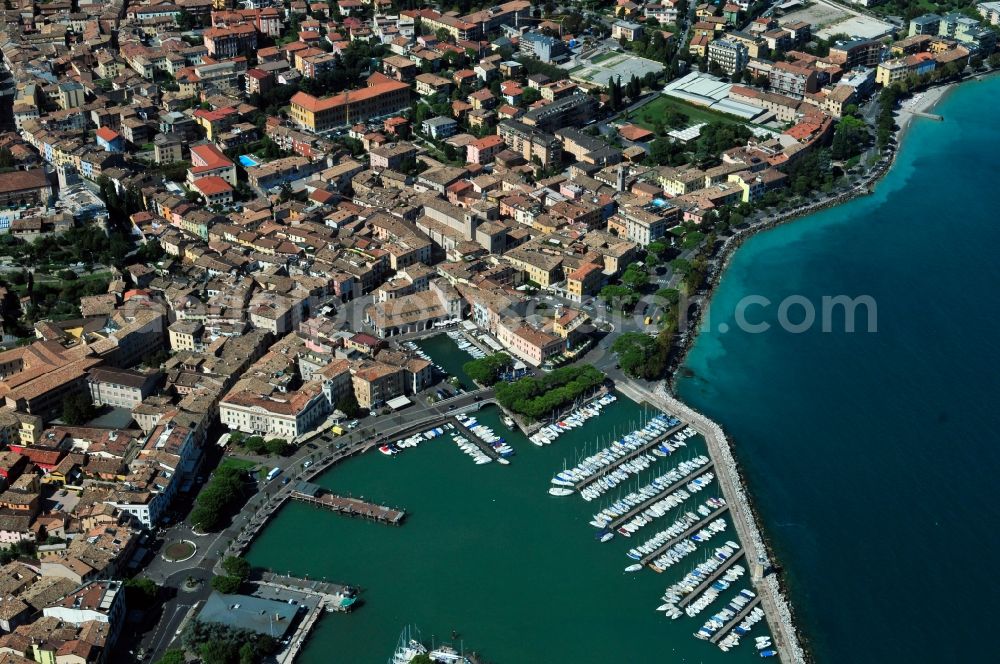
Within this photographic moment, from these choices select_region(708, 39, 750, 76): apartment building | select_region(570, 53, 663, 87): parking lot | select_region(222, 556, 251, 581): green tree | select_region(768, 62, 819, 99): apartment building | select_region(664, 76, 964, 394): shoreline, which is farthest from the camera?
select_region(708, 39, 750, 76): apartment building

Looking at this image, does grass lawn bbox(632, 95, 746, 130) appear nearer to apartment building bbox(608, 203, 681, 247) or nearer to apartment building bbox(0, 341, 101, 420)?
apartment building bbox(608, 203, 681, 247)

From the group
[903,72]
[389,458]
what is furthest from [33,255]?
[903,72]

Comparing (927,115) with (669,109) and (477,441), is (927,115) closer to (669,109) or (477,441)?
(669,109)

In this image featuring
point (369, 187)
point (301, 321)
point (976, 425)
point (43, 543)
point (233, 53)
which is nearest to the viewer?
point (43, 543)

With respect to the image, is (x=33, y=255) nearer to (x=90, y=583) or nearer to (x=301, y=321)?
(x=301, y=321)

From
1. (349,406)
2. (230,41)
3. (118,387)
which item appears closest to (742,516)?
Answer: (349,406)

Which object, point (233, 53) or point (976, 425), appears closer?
point (976, 425)

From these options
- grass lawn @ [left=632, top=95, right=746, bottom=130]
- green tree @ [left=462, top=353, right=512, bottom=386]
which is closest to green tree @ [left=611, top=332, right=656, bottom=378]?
green tree @ [left=462, top=353, right=512, bottom=386]
